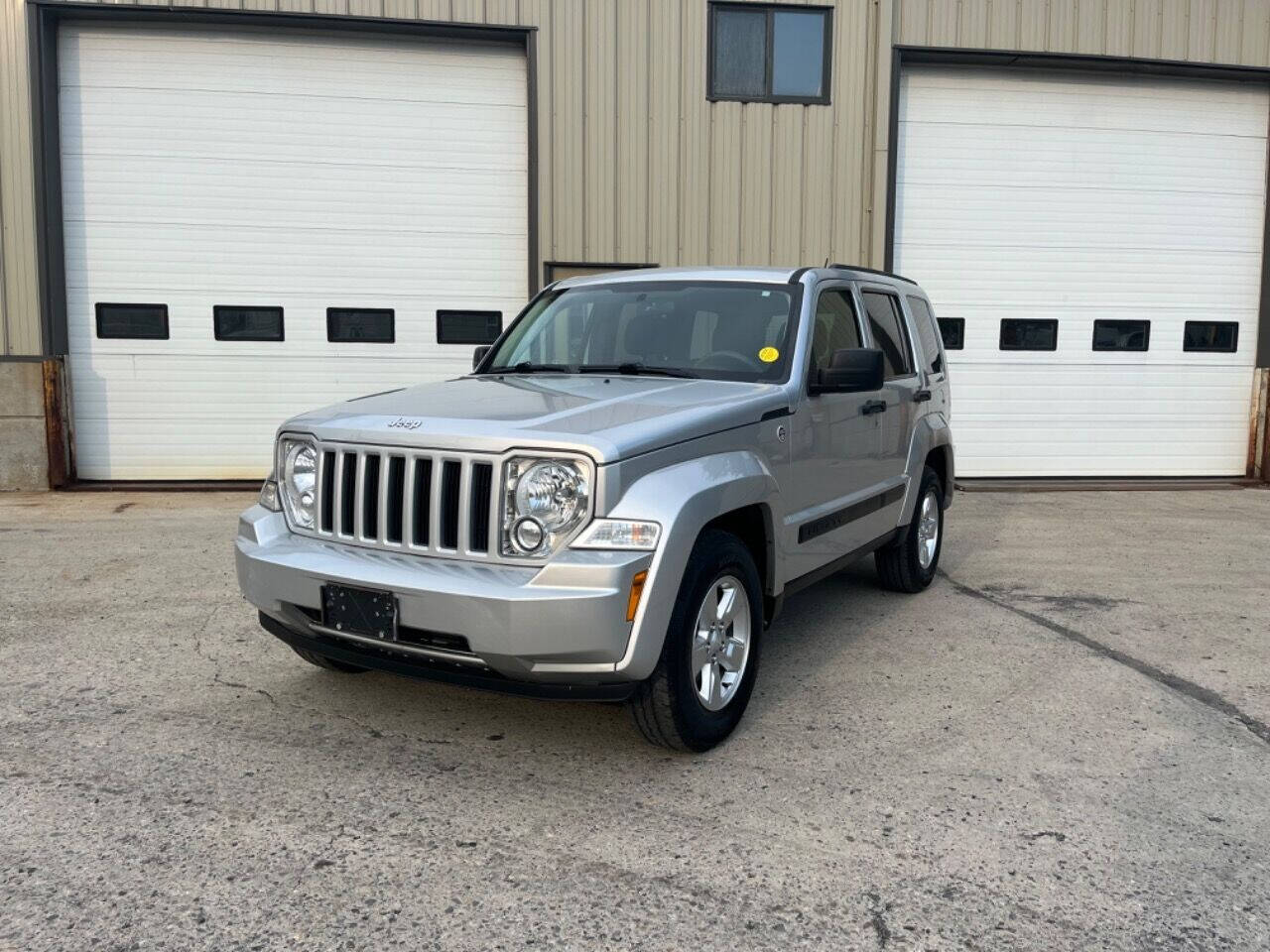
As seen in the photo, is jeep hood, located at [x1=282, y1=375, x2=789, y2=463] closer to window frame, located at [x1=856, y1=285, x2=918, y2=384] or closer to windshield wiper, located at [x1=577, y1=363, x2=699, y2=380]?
windshield wiper, located at [x1=577, y1=363, x2=699, y2=380]

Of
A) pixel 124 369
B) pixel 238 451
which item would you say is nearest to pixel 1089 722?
pixel 238 451

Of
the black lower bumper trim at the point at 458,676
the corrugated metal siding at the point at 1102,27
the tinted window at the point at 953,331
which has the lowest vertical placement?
the black lower bumper trim at the point at 458,676

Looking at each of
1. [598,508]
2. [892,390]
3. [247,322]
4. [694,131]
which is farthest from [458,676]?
[694,131]

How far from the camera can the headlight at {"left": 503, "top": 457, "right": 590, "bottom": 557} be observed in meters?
3.24

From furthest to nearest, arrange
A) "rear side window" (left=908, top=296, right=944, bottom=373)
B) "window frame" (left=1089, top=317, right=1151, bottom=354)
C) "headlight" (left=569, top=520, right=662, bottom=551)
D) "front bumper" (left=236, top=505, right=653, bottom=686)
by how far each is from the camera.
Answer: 1. "window frame" (left=1089, top=317, right=1151, bottom=354)
2. "rear side window" (left=908, top=296, right=944, bottom=373)
3. "headlight" (left=569, top=520, right=662, bottom=551)
4. "front bumper" (left=236, top=505, right=653, bottom=686)

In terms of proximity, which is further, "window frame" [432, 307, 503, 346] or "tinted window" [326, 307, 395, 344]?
"window frame" [432, 307, 503, 346]

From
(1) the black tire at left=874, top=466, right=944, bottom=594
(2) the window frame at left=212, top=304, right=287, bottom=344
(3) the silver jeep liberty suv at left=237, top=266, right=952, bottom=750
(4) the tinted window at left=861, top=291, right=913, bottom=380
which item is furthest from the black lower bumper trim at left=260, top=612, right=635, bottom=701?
(2) the window frame at left=212, top=304, right=287, bottom=344

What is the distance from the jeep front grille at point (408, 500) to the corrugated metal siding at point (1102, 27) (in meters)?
9.37

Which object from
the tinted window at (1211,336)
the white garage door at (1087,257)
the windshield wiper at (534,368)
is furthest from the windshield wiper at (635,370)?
the tinted window at (1211,336)

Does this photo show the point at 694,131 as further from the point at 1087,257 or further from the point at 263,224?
the point at 1087,257

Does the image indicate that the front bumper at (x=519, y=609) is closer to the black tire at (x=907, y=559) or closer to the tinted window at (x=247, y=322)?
the black tire at (x=907, y=559)

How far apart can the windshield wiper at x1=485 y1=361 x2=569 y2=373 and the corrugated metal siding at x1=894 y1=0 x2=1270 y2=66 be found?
7974 millimetres

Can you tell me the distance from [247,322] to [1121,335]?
9.72 metres

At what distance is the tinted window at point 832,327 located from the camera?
4609mm
